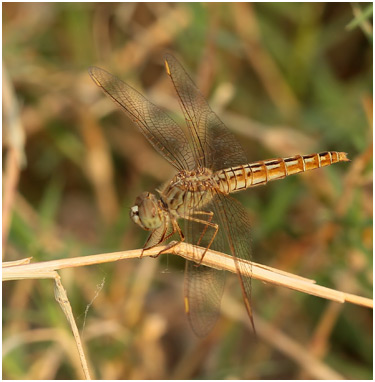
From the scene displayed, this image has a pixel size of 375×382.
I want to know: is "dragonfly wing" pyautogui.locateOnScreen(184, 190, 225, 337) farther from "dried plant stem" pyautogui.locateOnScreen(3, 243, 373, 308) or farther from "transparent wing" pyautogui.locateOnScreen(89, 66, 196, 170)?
"transparent wing" pyautogui.locateOnScreen(89, 66, 196, 170)

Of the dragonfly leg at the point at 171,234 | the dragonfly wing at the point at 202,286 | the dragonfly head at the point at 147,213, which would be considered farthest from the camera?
the dragonfly head at the point at 147,213

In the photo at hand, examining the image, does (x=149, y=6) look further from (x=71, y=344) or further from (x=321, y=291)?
(x=321, y=291)

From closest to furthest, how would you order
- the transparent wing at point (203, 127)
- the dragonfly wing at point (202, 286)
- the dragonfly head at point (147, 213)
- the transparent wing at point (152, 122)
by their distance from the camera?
the dragonfly wing at point (202, 286)
the dragonfly head at point (147, 213)
the transparent wing at point (152, 122)
the transparent wing at point (203, 127)

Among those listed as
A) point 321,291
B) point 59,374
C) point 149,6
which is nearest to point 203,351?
point 59,374

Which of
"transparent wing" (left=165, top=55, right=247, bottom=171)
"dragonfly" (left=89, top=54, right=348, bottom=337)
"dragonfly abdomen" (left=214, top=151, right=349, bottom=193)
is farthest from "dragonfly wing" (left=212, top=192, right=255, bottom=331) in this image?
"transparent wing" (left=165, top=55, right=247, bottom=171)

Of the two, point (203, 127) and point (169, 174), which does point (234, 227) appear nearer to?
point (203, 127)

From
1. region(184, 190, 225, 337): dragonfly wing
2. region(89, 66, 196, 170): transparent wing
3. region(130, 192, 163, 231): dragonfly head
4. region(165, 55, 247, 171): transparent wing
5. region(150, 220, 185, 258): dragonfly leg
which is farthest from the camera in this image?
region(165, 55, 247, 171): transparent wing

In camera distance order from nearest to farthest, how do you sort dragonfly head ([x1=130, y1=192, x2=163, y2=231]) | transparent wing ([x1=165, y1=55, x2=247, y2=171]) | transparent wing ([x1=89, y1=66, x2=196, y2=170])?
dragonfly head ([x1=130, y1=192, x2=163, y2=231]) → transparent wing ([x1=89, y1=66, x2=196, y2=170]) → transparent wing ([x1=165, y1=55, x2=247, y2=171])

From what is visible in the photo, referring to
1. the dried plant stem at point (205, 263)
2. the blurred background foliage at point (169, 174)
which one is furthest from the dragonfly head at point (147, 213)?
the blurred background foliage at point (169, 174)

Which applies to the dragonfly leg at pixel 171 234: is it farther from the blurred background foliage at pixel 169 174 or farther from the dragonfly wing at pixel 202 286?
the blurred background foliage at pixel 169 174
